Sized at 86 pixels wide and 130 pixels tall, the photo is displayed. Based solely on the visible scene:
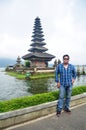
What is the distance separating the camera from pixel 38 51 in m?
59.4

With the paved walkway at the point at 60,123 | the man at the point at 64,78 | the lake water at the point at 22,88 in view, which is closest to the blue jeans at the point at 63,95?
the man at the point at 64,78

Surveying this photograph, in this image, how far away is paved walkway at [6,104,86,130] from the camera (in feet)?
19.4

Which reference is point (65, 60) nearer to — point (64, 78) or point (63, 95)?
point (64, 78)

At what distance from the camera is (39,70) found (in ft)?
157

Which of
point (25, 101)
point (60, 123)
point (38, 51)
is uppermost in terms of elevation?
point (38, 51)

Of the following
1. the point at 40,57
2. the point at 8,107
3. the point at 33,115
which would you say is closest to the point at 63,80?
the point at 33,115

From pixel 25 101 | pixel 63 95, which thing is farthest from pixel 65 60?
pixel 25 101

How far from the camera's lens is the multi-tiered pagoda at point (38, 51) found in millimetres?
55884

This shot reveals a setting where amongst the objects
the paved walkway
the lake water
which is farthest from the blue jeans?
the lake water

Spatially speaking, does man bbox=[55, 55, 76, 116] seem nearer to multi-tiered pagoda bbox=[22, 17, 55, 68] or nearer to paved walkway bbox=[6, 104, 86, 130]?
paved walkway bbox=[6, 104, 86, 130]

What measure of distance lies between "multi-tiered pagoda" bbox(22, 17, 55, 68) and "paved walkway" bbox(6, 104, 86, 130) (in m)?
47.4

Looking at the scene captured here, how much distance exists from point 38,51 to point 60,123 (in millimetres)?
53576

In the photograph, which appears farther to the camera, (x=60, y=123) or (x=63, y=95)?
(x=63, y=95)

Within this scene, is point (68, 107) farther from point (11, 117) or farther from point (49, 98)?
point (11, 117)
